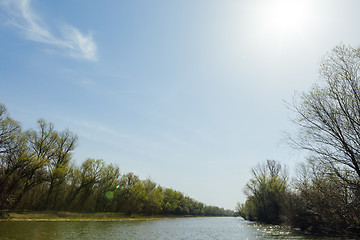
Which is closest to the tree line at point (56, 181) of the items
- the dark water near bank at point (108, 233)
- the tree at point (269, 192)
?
the dark water near bank at point (108, 233)

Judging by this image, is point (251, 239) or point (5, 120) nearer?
point (251, 239)

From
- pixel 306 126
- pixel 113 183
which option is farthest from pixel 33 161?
pixel 306 126

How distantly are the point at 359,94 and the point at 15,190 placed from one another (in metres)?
51.5

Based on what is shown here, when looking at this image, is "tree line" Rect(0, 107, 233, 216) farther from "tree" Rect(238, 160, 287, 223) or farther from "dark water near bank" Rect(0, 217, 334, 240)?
"tree" Rect(238, 160, 287, 223)

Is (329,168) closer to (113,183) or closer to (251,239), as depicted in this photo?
(251,239)

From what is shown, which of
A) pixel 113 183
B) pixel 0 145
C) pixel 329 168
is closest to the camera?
pixel 329 168

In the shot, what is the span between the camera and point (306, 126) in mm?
11000

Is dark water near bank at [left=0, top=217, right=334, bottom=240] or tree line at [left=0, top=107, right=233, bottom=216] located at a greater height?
tree line at [left=0, top=107, right=233, bottom=216]

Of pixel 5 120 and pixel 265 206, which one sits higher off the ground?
pixel 5 120

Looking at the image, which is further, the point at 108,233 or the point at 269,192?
the point at 269,192

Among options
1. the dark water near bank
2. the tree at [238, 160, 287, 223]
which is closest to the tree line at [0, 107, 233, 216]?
the dark water near bank

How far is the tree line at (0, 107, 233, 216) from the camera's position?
1451 inches

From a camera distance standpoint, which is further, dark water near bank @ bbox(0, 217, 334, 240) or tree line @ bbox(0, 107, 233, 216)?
tree line @ bbox(0, 107, 233, 216)

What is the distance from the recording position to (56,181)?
50.5 metres
